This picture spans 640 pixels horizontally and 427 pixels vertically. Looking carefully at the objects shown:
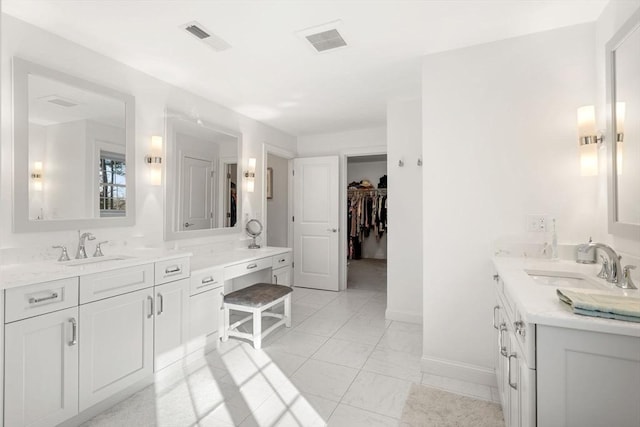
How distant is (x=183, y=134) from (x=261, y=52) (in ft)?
3.93

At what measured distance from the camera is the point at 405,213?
3555 mm

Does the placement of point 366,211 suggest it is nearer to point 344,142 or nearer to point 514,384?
point 344,142

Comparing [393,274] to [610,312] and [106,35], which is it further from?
[106,35]

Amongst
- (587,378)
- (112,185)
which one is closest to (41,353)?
(112,185)

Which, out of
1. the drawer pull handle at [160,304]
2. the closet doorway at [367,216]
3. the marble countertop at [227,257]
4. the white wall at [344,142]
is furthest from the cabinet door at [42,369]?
the closet doorway at [367,216]

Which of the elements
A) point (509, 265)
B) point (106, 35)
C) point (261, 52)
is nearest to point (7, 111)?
point (106, 35)

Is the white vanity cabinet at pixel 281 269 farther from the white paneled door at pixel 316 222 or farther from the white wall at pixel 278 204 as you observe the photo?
the white wall at pixel 278 204

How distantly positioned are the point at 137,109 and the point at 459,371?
3.27 metres

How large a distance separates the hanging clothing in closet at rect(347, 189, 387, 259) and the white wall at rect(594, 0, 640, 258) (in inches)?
205

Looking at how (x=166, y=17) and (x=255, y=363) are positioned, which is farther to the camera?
(x=255, y=363)

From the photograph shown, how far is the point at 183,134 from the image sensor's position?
9.89 ft

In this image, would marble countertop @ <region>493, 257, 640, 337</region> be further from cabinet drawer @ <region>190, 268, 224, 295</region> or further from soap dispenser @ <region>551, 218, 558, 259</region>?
cabinet drawer @ <region>190, 268, 224, 295</region>

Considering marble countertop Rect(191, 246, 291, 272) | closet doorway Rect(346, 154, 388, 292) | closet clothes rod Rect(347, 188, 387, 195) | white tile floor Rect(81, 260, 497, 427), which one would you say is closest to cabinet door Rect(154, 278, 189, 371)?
white tile floor Rect(81, 260, 497, 427)

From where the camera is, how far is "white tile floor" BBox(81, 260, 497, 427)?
1.83m
